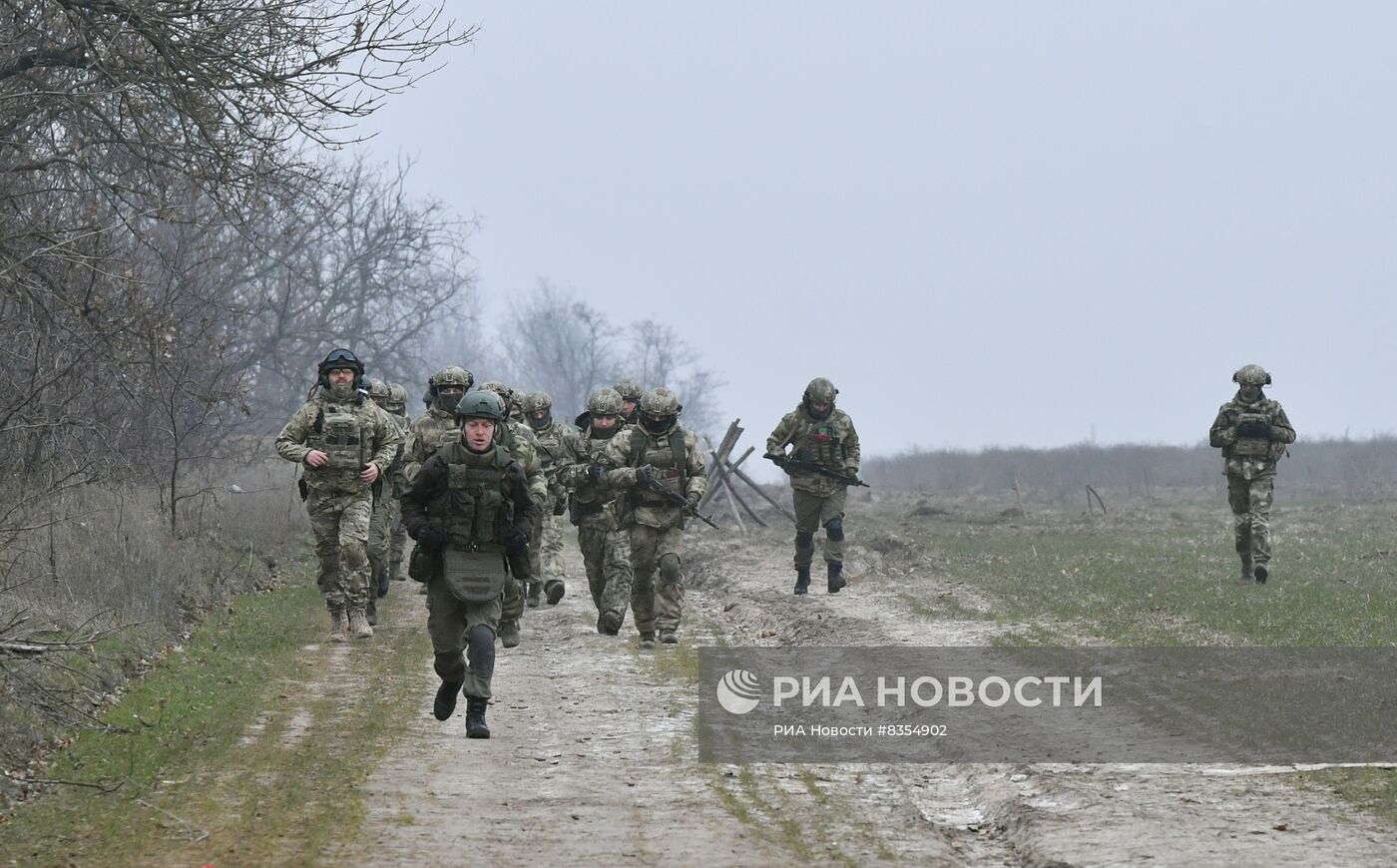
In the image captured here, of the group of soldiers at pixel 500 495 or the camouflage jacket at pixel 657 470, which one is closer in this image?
the group of soldiers at pixel 500 495

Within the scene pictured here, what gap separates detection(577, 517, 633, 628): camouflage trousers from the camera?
13.7 metres

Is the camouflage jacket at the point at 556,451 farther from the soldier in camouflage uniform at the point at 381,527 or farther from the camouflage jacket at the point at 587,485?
the soldier in camouflage uniform at the point at 381,527

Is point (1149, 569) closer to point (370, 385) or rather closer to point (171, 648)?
point (370, 385)

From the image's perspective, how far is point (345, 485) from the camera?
41.5ft

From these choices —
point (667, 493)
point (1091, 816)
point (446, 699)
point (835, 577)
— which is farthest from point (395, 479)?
point (1091, 816)

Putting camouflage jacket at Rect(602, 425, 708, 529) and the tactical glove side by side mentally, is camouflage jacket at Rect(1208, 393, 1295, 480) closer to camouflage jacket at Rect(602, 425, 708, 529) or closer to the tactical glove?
camouflage jacket at Rect(602, 425, 708, 529)

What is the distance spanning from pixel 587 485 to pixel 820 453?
10.6 ft

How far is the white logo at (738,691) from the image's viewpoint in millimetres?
10055

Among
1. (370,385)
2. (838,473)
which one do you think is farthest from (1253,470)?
(370,385)

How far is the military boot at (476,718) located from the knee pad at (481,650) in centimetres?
15

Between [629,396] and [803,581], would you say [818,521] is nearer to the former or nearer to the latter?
[803,581]

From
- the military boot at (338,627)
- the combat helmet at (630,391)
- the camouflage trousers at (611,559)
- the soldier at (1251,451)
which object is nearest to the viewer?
the military boot at (338,627)

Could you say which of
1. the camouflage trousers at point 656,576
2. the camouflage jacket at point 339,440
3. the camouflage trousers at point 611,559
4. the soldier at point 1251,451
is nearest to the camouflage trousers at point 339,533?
the camouflage jacket at point 339,440

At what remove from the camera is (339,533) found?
1266cm
